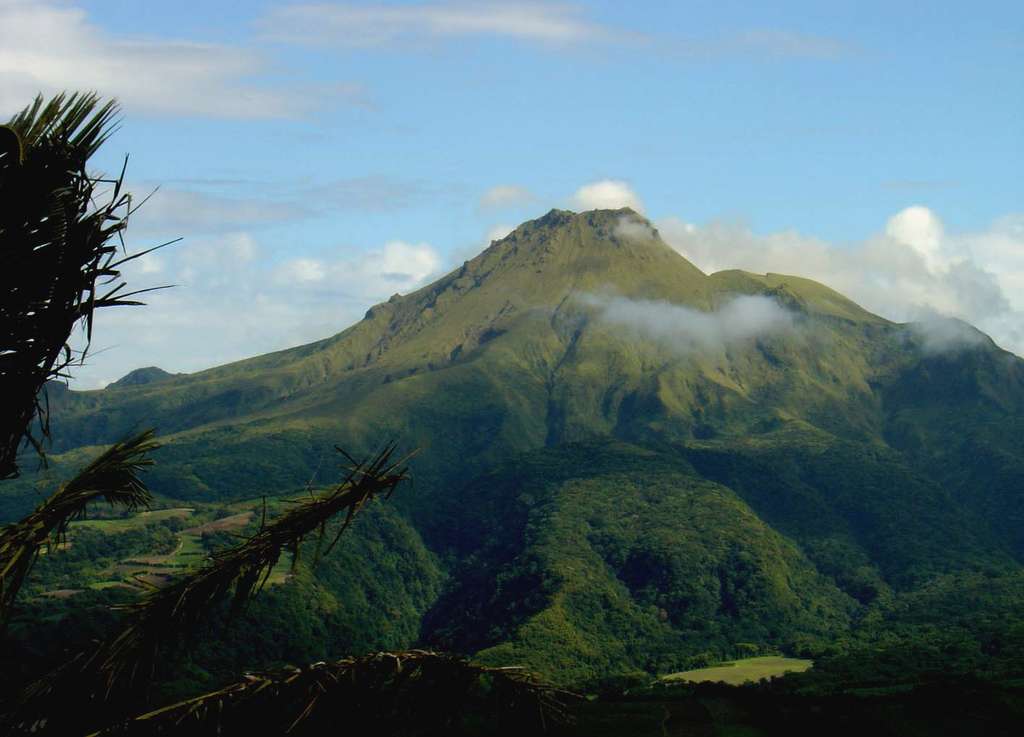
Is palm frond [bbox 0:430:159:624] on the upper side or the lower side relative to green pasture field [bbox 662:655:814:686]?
upper

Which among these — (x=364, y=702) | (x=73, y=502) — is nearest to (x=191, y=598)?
(x=73, y=502)

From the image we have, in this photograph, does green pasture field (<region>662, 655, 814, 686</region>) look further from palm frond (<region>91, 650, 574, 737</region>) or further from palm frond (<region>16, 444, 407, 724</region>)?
Answer: palm frond (<region>16, 444, 407, 724</region>)

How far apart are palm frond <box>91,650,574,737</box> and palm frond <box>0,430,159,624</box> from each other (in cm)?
Answer: 101

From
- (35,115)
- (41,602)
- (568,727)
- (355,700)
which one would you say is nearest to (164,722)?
(355,700)

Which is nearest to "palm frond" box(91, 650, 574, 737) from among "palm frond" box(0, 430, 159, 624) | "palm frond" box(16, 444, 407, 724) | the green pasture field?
"palm frond" box(16, 444, 407, 724)

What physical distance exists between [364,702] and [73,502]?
2.01 meters

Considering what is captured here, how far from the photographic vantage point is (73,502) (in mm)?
7348

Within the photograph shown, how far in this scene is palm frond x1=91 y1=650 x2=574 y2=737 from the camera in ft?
23.1

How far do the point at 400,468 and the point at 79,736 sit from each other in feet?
7.55

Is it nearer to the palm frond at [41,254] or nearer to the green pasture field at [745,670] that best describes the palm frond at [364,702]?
the palm frond at [41,254]

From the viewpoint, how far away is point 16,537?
7062mm

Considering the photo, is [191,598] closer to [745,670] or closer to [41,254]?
[41,254]

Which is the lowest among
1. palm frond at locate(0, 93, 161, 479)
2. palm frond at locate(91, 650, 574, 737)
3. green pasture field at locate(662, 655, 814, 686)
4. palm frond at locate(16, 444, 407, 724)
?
green pasture field at locate(662, 655, 814, 686)

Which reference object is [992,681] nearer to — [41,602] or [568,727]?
[41,602]
